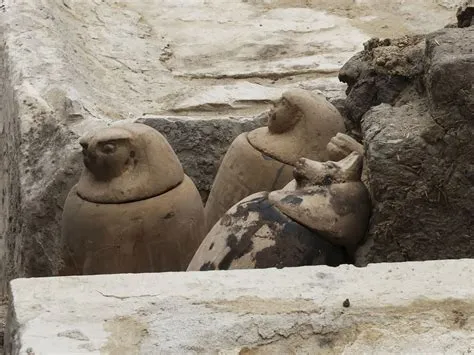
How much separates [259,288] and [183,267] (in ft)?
4.10

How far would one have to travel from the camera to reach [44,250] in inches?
160

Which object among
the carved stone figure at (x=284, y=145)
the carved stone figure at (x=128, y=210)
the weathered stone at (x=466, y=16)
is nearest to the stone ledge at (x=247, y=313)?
the carved stone figure at (x=128, y=210)

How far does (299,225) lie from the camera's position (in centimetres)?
300

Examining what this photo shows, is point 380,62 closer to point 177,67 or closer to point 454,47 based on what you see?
point 454,47

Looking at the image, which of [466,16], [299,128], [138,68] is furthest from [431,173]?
[138,68]

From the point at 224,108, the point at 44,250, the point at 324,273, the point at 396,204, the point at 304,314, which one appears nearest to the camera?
the point at 304,314

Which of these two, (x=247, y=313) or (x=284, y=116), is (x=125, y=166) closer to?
(x=284, y=116)

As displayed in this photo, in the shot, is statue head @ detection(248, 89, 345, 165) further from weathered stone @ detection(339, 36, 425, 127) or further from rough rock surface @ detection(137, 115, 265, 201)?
rough rock surface @ detection(137, 115, 265, 201)

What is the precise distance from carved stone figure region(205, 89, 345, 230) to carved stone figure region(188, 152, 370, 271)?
1.17 ft

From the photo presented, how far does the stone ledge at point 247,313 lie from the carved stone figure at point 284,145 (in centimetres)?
126

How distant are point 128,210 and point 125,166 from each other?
0.14 meters

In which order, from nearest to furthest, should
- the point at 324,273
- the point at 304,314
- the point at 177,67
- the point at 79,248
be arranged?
the point at 304,314 → the point at 324,273 → the point at 79,248 → the point at 177,67

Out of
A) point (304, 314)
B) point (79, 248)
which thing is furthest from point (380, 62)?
point (304, 314)

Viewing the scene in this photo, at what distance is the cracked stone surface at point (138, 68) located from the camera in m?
4.14
